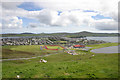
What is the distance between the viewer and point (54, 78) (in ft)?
66.0

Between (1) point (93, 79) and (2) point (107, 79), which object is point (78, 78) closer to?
(1) point (93, 79)

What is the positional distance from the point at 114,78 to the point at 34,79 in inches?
653

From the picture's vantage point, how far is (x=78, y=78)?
19.9 meters

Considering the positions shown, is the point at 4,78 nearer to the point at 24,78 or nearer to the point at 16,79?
the point at 16,79

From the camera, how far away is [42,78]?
20.3m

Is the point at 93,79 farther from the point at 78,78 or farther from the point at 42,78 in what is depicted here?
the point at 42,78

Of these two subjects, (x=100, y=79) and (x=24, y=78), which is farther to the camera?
(x=24, y=78)

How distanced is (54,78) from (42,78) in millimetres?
2608

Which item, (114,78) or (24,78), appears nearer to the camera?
(114,78)

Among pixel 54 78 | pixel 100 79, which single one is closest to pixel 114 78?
pixel 100 79

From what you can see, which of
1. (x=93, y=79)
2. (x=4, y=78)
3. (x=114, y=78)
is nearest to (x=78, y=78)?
(x=93, y=79)

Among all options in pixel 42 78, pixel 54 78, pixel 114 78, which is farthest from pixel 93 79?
pixel 42 78

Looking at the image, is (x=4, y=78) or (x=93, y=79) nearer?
(x=93, y=79)

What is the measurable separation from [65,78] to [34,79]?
21.6 feet
